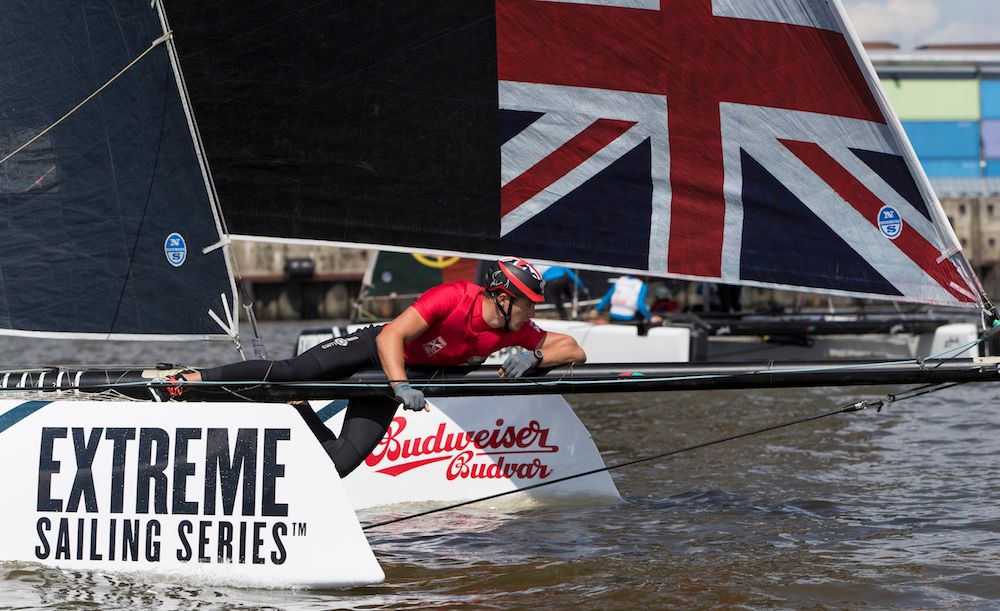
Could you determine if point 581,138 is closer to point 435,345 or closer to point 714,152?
point 714,152

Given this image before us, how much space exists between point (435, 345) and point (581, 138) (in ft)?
4.43

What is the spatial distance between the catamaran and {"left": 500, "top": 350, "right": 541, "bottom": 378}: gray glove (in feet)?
0.29

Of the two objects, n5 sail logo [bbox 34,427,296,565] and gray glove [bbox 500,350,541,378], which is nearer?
n5 sail logo [bbox 34,427,296,565]

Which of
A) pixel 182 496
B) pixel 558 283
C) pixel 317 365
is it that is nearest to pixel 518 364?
pixel 317 365

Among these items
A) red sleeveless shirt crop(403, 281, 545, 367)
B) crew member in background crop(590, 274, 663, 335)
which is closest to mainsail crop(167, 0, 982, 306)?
red sleeveless shirt crop(403, 281, 545, 367)

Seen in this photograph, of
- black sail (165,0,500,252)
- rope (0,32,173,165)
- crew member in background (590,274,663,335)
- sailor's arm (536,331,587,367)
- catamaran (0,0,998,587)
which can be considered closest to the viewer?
catamaran (0,0,998,587)

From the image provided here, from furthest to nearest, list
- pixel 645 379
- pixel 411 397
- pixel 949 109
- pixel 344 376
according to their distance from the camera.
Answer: pixel 949 109 → pixel 344 376 → pixel 645 379 → pixel 411 397

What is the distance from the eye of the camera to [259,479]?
5559mm

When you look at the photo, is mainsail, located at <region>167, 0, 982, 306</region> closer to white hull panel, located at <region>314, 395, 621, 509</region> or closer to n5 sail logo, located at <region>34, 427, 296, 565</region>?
white hull panel, located at <region>314, 395, 621, 509</region>

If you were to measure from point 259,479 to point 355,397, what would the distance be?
60 cm

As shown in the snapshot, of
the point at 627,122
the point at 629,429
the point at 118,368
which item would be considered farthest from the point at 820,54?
the point at 629,429

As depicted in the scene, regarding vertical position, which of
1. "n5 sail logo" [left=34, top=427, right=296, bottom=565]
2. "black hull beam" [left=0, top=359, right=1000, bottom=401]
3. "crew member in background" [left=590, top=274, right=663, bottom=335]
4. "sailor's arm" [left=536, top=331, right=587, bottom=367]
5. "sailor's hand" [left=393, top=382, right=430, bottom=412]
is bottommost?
"n5 sail logo" [left=34, top=427, right=296, bottom=565]

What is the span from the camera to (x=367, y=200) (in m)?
6.86

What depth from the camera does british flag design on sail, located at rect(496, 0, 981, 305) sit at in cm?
612
